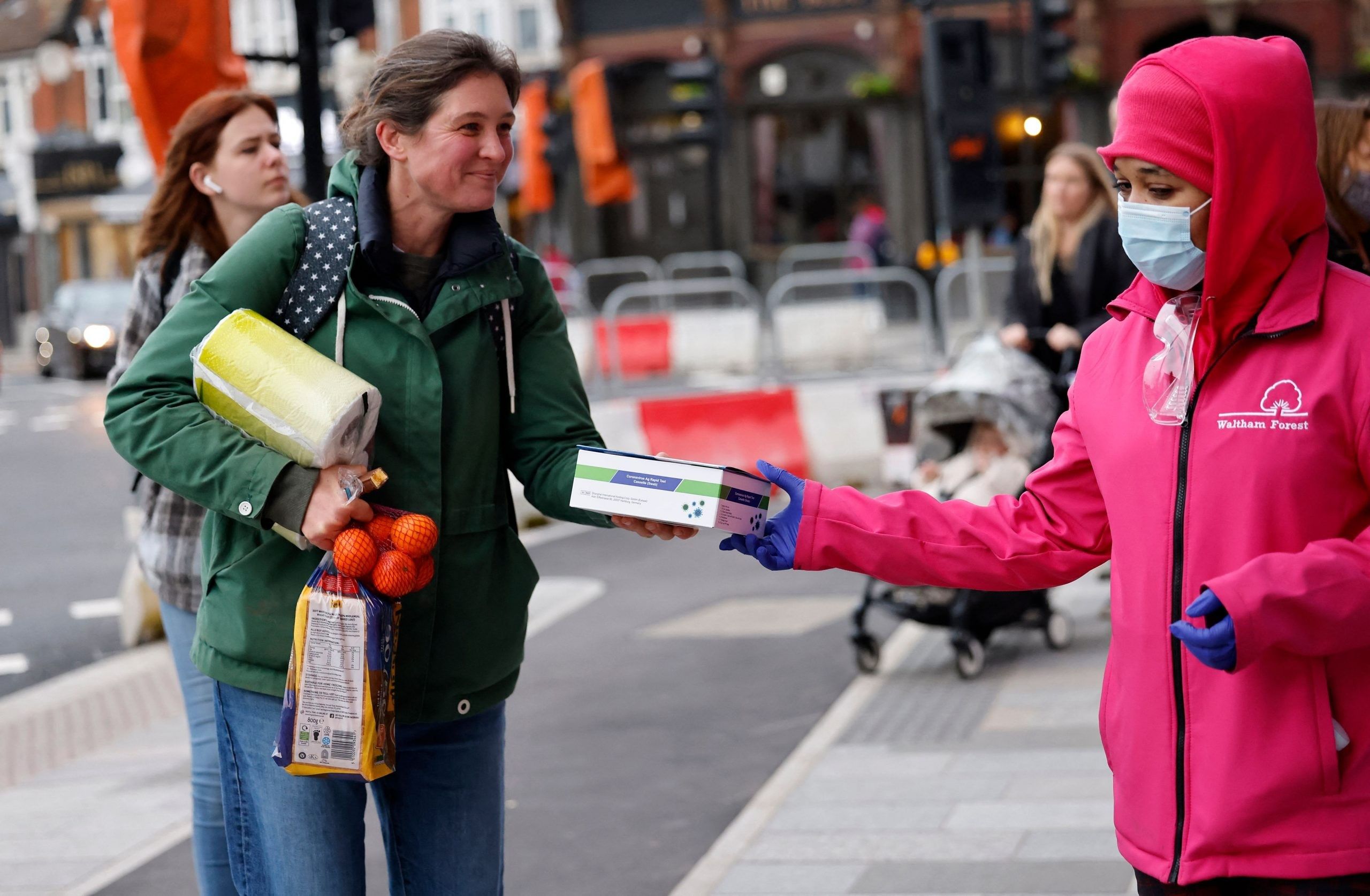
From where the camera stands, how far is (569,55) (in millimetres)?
34156

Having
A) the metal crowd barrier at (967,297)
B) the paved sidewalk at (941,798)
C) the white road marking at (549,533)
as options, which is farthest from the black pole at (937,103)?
the paved sidewalk at (941,798)

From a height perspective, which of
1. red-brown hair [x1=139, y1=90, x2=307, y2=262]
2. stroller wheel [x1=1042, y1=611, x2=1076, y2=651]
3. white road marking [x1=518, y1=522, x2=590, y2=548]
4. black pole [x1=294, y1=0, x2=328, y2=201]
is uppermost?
black pole [x1=294, y1=0, x2=328, y2=201]

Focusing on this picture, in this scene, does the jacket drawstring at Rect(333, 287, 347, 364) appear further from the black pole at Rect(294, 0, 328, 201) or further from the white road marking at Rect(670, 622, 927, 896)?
the black pole at Rect(294, 0, 328, 201)

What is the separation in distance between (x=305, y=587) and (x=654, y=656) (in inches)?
201

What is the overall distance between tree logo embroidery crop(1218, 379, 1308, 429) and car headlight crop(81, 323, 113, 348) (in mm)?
28147

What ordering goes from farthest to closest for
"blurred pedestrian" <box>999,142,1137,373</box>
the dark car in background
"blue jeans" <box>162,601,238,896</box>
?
the dark car in background → "blurred pedestrian" <box>999,142,1137,373</box> → "blue jeans" <box>162,601,238,896</box>

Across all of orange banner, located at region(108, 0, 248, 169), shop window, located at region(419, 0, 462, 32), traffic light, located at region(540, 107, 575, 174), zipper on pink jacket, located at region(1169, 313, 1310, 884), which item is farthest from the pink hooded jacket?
shop window, located at region(419, 0, 462, 32)

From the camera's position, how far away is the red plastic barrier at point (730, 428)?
41.3 feet

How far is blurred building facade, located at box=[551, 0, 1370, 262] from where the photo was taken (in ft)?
98.9

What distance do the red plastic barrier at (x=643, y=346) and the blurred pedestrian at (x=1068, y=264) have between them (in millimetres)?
11307

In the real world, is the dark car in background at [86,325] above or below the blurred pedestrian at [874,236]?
below

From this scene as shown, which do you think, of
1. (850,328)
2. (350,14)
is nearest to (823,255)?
(850,328)

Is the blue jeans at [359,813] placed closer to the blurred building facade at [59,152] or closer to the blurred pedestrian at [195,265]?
the blurred pedestrian at [195,265]

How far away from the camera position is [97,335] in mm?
28688
